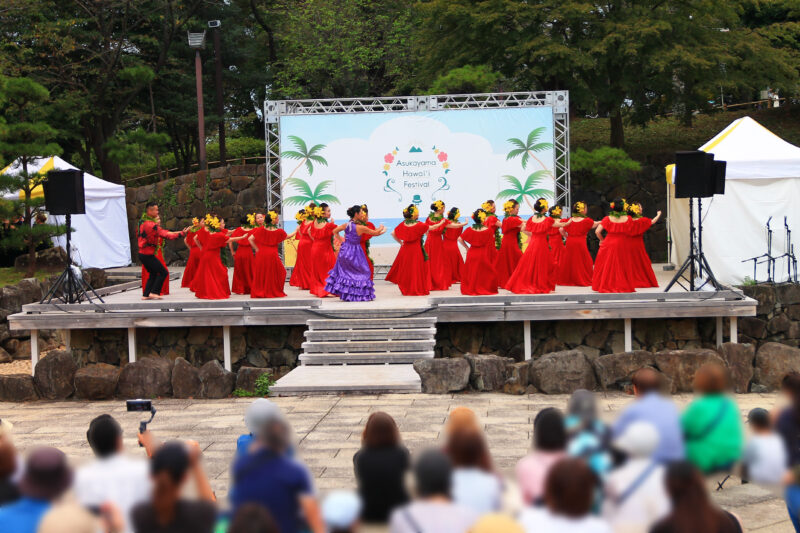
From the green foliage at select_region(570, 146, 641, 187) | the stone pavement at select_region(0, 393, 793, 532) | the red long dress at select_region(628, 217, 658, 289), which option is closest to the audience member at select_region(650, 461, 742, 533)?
the stone pavement at select_region(0, 393, 793, 532)

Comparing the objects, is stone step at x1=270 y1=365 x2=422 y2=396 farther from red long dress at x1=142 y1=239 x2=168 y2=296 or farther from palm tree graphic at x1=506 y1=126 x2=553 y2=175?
palm tree graphic at x1=506 y1=126 x2=553 y2=175

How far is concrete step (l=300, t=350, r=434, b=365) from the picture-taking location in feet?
37.6

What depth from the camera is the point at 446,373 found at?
408 inches

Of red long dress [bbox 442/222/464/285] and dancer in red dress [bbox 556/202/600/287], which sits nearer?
red long dress [bbox 442/222/464/285]

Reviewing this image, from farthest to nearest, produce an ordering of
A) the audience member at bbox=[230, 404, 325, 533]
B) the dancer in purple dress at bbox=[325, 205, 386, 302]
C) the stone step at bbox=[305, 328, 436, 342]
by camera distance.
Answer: the dancer in purple dress at bbox=[325, 205, 386, 302], the stone step at bbox=[305, 328, 436, 342], the audience member at bbox=[230, 404, 325, 533]

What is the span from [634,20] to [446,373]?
1263cm

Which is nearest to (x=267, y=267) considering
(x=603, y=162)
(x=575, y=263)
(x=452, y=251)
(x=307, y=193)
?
(x=452, y=251)

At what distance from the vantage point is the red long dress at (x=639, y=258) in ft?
46.1

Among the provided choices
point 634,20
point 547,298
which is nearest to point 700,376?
point 547,298

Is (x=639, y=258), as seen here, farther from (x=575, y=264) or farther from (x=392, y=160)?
(x=392, y=160)

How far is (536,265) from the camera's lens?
1421 cm

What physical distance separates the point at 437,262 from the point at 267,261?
2.61m

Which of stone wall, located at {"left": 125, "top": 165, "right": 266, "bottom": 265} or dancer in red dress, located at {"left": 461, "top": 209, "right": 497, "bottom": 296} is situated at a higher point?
stone wall, located at {"left": 125, "top": 165, "right": 266, "bottom": 265}

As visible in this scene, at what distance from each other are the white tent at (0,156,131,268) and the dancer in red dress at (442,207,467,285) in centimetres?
991
